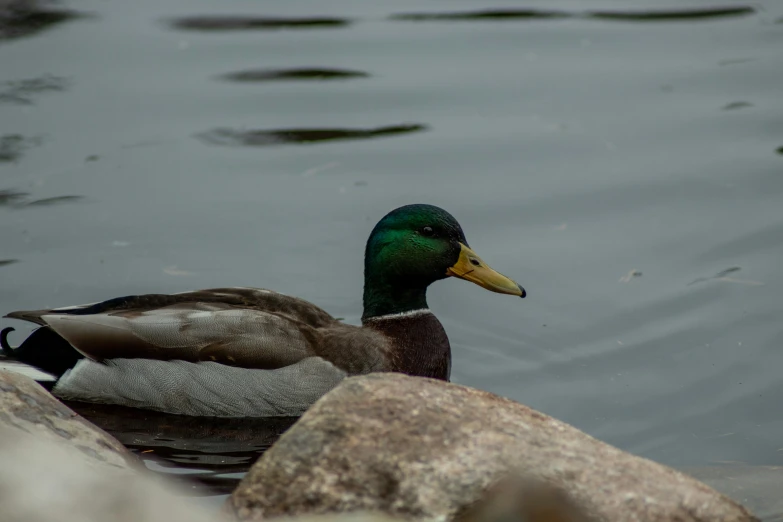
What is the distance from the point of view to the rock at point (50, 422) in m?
4.69

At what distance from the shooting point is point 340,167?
10492 mm

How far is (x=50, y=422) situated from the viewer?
4.85 meters

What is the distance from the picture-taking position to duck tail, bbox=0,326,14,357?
7520 mm

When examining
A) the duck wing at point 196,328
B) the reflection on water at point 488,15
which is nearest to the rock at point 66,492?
the duck wing at point 196,328

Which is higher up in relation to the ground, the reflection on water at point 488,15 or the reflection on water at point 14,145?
the reflection on water at point 488,15

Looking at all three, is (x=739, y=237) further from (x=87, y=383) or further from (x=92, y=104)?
(x=92, y=104)

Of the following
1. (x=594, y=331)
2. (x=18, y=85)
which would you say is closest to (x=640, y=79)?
(x=594, y=331)

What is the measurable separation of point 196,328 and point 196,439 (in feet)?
2.24

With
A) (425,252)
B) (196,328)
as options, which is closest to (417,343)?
(425,252)

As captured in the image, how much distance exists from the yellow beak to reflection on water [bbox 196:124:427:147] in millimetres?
3635

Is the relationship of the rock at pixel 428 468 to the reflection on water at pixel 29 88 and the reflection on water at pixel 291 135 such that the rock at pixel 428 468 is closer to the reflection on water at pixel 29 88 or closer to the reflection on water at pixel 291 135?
the reflection on water at pixel 291 135

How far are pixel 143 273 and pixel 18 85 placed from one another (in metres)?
3.76

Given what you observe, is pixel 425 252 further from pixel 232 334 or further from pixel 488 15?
pixel 488 15

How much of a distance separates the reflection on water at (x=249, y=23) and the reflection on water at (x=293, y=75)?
1.01 meters
